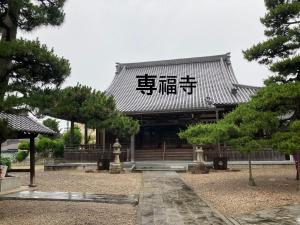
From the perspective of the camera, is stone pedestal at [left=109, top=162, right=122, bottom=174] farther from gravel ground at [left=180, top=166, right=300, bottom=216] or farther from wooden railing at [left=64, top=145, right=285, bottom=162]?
gravel ground at [left=180, top=166, right=300, bottom=216]

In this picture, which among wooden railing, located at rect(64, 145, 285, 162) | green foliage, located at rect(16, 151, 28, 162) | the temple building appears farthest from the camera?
green foliage, located at rect(16, 151, 28, 162)

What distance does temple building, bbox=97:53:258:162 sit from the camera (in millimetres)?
27734

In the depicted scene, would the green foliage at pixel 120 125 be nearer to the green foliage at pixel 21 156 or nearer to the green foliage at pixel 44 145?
the green foliage at pixel 44 145

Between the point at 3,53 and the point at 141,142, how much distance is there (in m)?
23.9

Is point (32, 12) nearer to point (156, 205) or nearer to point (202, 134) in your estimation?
point (156, 205)

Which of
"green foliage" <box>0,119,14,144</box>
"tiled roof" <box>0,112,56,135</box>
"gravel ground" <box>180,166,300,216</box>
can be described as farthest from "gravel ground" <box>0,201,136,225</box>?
"tiled roof" <box>0,112,56,135</box>

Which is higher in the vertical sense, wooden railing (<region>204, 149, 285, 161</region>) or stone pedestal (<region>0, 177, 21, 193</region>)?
wooden railing (<region>204, 149, 285, 161</region>)

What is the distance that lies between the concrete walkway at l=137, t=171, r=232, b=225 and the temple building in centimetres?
1423

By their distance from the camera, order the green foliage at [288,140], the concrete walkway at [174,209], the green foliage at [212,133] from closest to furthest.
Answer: the concrete walkway at [174,209] < the green foliage at [288,140] < the green foliage at [212,133]

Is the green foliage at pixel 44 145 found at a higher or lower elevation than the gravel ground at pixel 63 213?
higher

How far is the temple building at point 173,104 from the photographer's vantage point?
27734 millimetres

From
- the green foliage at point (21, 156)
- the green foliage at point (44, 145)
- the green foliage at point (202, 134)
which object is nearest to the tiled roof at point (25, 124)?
the green foliage at point (202, 134)

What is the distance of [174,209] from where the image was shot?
984 cm

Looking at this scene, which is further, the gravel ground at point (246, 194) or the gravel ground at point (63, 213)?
the gravel ground at point (246, 194)
